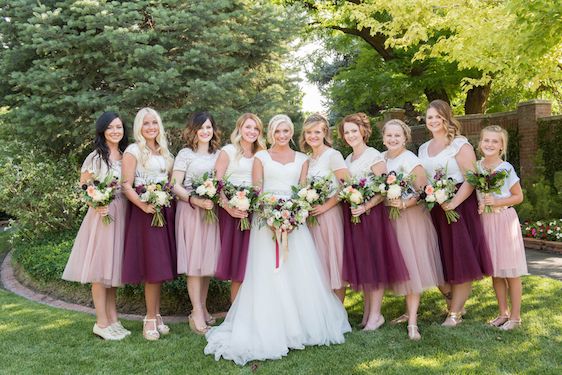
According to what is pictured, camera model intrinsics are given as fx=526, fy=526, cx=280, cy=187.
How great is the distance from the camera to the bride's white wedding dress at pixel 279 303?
480cm

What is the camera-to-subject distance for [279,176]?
208 inches

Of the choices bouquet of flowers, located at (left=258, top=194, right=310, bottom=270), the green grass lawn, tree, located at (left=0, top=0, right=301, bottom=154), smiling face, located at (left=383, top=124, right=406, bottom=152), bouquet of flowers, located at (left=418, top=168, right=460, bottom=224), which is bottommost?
the green grass lawn

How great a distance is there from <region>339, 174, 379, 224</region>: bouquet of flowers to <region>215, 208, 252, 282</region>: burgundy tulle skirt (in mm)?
1037

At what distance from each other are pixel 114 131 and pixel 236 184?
53.6 inches

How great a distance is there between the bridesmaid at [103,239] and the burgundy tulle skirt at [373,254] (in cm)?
233

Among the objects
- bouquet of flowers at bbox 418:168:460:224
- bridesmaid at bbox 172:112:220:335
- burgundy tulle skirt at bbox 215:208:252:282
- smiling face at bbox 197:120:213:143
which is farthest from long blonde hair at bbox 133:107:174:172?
bouquet of flowers at bbox 418:168:460:224

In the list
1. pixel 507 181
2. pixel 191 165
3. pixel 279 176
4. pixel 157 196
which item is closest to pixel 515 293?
pixel 507 181

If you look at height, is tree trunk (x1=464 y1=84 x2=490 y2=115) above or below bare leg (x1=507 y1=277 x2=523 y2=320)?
above

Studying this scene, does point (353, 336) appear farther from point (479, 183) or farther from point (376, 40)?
point (376, 40)

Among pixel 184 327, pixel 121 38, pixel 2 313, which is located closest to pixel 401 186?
pixel 184 327

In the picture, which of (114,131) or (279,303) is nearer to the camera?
(279,303)

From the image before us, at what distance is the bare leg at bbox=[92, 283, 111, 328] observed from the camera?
5.39 meters

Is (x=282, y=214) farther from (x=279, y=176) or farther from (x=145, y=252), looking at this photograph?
(x=145, y=252)

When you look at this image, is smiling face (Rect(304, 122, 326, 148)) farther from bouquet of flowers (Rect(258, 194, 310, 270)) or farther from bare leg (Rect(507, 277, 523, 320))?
bare leg (Rect(507, 277, 523, 320))
